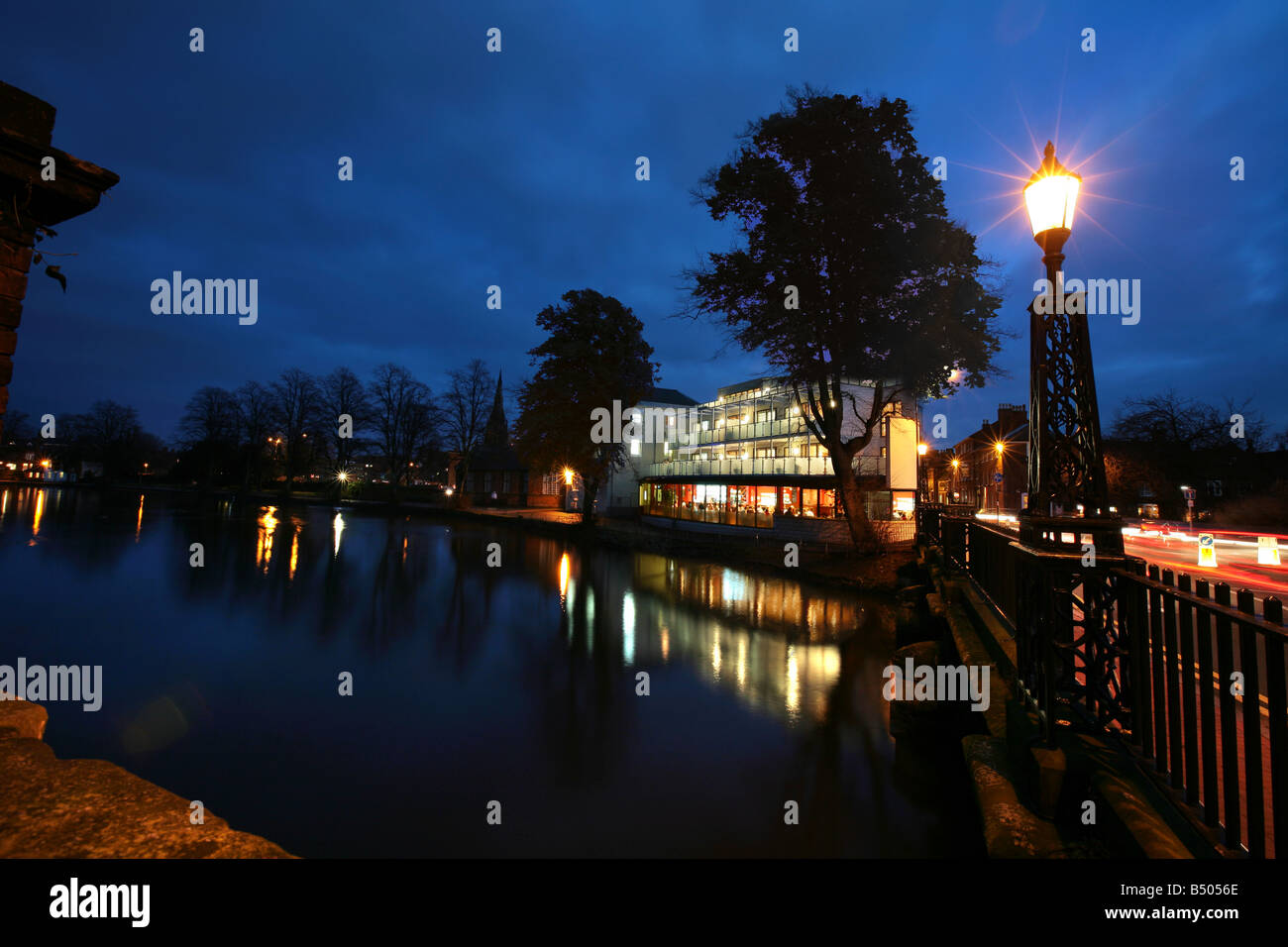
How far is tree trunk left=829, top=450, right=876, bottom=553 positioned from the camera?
1802 cm

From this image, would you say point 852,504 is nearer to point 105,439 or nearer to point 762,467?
point 762,467

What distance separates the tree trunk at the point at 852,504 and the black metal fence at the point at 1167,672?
548 inches

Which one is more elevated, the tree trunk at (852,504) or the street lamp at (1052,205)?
the street lamp at (1052,205)

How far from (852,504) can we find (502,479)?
4183 centimetres

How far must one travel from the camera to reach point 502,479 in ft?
178

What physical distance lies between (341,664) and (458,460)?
4579cm

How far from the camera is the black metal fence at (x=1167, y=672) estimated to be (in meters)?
2.04

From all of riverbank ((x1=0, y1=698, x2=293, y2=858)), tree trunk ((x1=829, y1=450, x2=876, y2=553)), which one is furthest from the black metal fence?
tree trunk ((x1=829, y1=450, x2=876, y2=553))

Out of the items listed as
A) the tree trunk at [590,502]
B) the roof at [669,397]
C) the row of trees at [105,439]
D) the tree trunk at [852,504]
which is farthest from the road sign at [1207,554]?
the row of trees at [105,439]

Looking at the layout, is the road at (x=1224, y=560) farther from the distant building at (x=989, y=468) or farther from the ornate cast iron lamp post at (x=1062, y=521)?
the distant building at (x=989, y=468)

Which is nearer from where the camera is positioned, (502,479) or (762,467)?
(762,467)

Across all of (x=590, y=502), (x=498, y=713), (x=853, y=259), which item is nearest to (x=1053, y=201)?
(x=498, y=713)

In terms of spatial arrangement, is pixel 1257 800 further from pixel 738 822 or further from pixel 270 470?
pixel 270 470

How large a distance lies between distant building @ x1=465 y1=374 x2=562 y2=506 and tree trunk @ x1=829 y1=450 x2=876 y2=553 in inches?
1259
